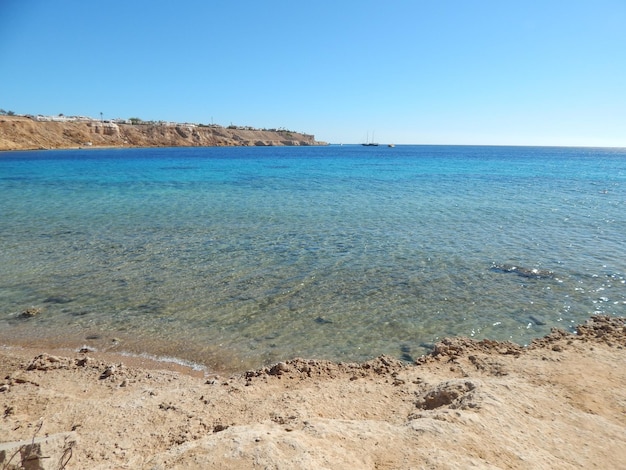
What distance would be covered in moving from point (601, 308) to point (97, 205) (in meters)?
21.2

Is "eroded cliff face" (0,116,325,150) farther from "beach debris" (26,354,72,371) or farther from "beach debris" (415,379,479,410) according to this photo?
"beach debris" (415,379,479,410)

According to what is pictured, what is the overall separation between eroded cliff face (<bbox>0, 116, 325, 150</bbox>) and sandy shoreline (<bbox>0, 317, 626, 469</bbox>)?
318 ft

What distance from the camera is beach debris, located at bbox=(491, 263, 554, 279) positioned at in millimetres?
9445

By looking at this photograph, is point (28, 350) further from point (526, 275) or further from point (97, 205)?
point (97, 205)

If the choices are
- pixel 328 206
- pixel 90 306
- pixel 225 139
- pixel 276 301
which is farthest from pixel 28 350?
pixel 225 139

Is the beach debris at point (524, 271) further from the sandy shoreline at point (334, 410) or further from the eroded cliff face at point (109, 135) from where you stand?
the eroded cliff face at point (109, 135)

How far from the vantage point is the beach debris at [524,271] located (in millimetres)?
9445

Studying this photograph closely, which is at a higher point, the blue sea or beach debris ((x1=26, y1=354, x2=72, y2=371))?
the blue sea

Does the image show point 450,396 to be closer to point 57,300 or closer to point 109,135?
point 57,300

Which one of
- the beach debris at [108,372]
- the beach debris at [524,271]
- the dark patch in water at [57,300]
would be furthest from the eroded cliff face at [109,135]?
the beach debris at [524,271]

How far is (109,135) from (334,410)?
12108 centimetres

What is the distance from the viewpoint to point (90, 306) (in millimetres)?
7910

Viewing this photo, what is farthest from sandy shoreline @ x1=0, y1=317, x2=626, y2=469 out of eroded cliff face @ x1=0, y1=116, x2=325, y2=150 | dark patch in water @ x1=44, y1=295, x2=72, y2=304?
eroded cliff face @ x1=0, y1=116, x2=325, y2=150

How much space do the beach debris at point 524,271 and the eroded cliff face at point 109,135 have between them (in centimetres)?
9833
